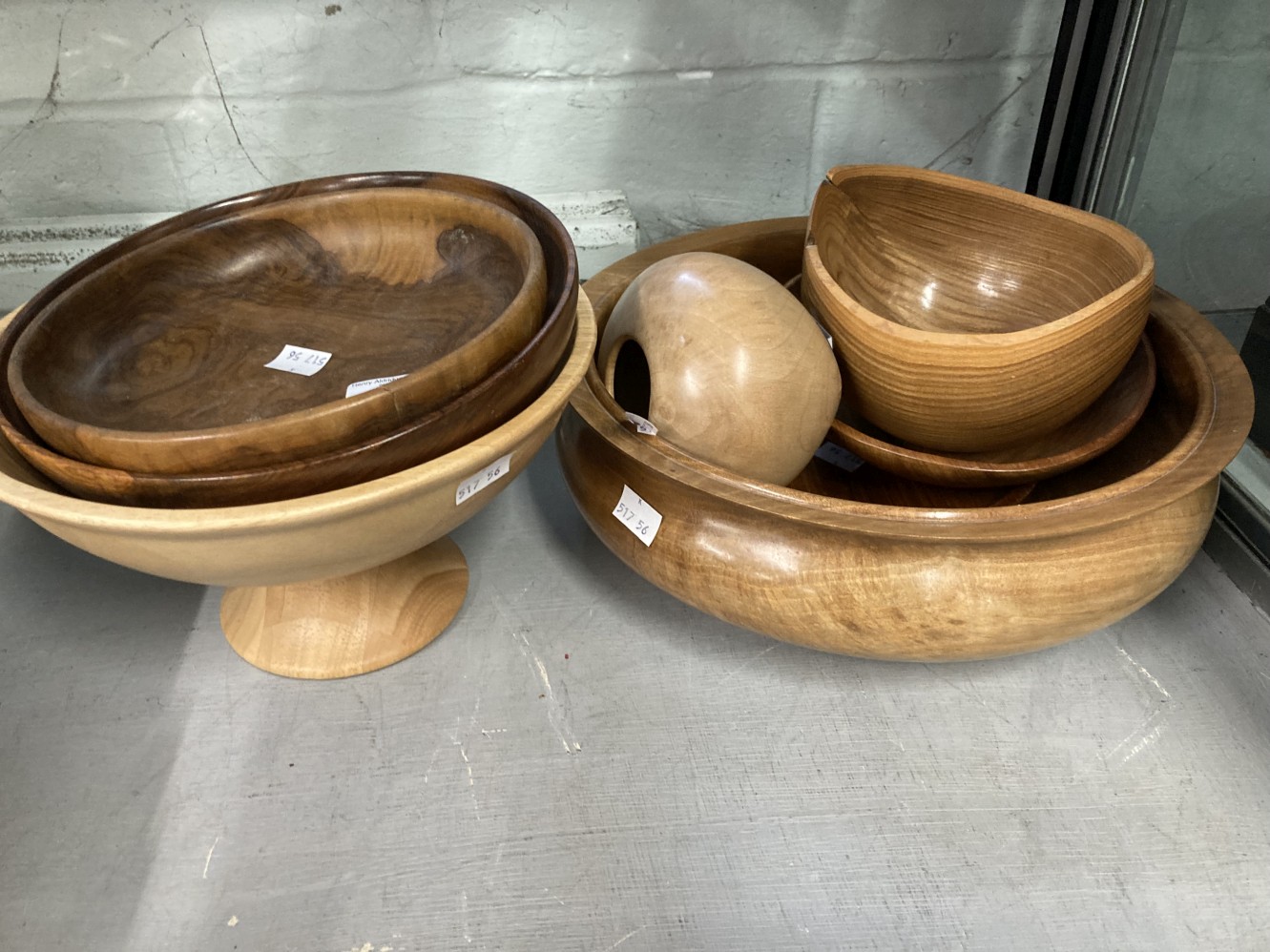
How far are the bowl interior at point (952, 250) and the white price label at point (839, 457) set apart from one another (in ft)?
0.42

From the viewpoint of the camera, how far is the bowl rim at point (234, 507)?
47 centimetres

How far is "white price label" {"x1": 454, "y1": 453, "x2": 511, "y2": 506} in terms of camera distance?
553mm

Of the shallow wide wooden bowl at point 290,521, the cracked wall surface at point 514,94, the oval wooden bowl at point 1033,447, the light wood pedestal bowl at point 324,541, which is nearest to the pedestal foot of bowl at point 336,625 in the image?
the light wood pedestal bowl at point 324,541

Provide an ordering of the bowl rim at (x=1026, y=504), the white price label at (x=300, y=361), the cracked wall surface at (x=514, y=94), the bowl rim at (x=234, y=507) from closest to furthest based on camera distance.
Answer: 1. the bowl rim at (x=234, y=507)
2. the bowl rim at (x=1026, y=504)
3. the white price label at (x=300, y=361)
4. the cracked wall surface at (x=514, y=94)

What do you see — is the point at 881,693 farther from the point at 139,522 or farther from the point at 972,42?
the point at 972,42

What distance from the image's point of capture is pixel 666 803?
0.63 metres

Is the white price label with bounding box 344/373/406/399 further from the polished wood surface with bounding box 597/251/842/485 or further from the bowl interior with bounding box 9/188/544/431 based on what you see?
the polished wood surface with bounding box 597/251/842/485

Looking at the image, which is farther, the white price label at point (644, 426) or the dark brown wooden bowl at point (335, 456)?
the white price label at point (644, 426)

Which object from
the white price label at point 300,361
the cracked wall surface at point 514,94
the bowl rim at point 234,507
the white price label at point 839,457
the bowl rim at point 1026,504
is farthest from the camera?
the cracked wall surface at point 514,94

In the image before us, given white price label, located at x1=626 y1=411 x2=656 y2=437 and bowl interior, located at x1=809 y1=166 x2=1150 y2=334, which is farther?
bowl interior, located at x1=809 y1=166 x2=1150 y2=334

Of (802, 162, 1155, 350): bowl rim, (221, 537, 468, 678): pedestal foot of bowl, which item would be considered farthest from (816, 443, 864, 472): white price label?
(221, 537, 468, 678): pedestal foot of bowl

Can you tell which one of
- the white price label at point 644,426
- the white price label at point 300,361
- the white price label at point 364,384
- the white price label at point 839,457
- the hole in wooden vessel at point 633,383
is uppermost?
the white price label at point 364,384

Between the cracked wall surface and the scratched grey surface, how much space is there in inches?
20.6

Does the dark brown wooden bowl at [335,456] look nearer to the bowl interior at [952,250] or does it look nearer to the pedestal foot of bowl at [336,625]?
the pedestal foot of bowl at [336,625]
